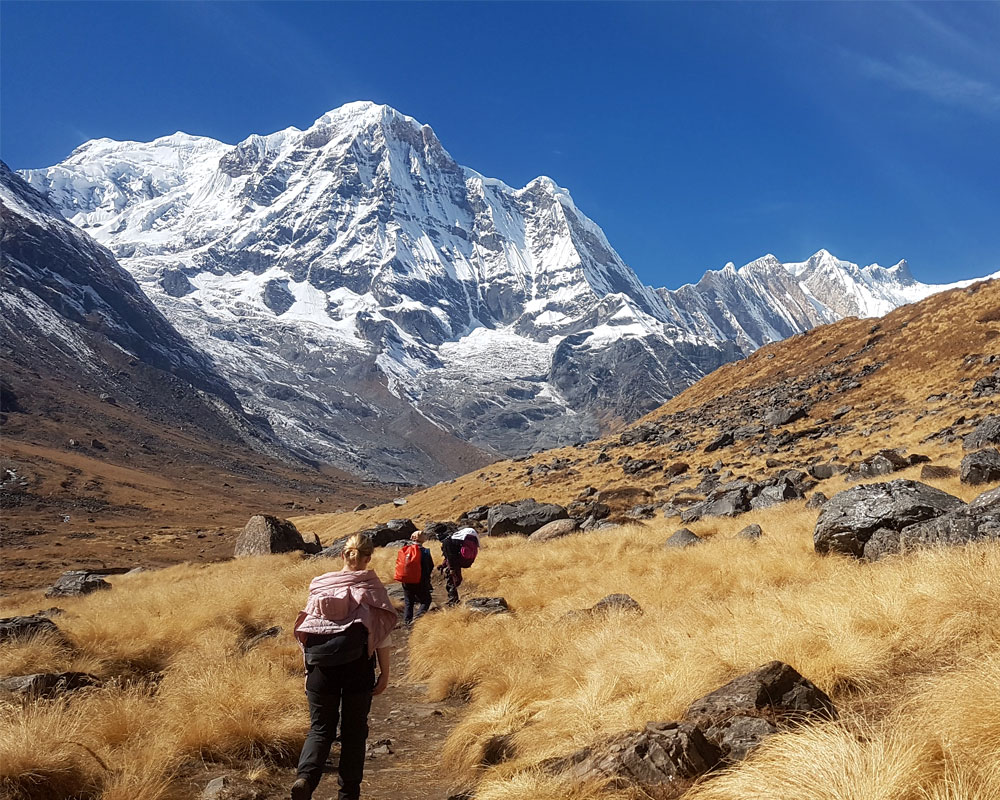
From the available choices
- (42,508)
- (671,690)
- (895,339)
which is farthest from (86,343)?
(671,690)

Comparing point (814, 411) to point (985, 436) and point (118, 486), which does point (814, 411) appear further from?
point (118, 486)

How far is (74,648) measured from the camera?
9094 millimetres

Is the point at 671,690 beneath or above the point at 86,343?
beneath

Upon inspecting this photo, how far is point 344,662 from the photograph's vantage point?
5.15 metres

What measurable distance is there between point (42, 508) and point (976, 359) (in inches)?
4130

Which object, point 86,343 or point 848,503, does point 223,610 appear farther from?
point 86,343

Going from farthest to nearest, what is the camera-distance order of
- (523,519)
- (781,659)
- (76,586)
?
(523,519)
(76,586)
(781,659)

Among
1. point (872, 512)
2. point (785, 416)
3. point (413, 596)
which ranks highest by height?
point (785, 416)

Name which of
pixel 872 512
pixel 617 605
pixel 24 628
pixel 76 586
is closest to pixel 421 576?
pixel 617 605

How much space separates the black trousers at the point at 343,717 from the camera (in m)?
5.01

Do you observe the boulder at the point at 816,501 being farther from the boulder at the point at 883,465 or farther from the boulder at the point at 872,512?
the boulder at the point at 872,512

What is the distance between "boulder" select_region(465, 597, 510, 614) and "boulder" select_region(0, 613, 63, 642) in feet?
22.7

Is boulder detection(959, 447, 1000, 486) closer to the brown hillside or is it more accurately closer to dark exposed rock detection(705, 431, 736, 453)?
the brown hillside

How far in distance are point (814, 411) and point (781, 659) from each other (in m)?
41.0
